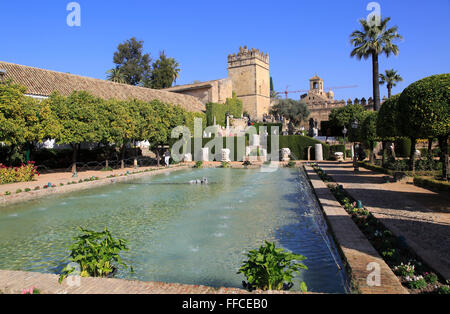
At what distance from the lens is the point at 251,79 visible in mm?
54406

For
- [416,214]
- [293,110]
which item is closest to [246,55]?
[293,110]

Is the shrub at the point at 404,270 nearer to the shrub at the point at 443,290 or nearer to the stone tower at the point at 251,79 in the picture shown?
the shrub at the point at 443,290

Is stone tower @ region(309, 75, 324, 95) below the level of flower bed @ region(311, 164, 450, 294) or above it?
above

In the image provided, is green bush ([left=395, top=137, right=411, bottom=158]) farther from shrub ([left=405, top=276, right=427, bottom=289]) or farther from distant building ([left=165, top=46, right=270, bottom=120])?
shrub ([left=405, top=276, right=427, bottom=289])

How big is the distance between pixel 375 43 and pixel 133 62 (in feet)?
132

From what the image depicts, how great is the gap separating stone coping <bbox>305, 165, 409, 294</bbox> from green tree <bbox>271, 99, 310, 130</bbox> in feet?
166

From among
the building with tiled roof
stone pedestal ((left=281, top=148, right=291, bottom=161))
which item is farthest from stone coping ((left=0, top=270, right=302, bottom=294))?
stone pedestal ((left=281, top=148, right=291, bottom=161))

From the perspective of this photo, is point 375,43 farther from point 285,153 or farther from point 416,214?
point 416,214

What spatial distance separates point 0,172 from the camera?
44.3 feet

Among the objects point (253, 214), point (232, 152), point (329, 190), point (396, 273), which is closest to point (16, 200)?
point (253, 214)

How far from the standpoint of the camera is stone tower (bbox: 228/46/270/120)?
53938mm

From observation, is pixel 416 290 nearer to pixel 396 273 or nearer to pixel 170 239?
pixel 396 273

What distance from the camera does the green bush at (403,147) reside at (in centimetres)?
2894

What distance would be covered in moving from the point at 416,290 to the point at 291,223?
156 inches
